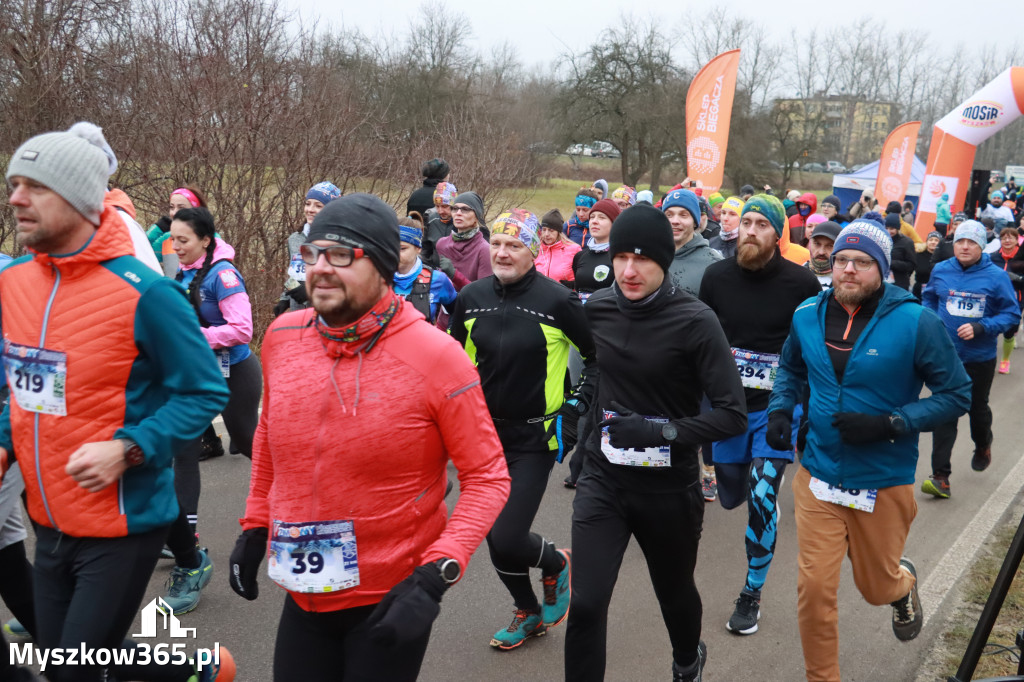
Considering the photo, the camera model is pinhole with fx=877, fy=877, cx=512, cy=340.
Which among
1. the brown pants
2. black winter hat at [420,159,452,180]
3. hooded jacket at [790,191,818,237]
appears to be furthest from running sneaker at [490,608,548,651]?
hooded jacket at [790,191,818,237]

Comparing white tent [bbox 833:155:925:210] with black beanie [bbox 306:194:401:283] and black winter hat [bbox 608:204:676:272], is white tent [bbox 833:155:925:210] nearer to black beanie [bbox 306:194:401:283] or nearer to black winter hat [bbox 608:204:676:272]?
black winter hat [bbox 608:204:676:272]

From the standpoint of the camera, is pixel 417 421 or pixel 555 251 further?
pixel 555 251

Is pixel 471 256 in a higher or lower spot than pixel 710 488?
→ higher

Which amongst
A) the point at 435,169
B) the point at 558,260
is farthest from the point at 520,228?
the point at 435,169

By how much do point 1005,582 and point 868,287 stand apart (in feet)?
4.34

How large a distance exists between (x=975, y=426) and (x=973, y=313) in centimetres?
102

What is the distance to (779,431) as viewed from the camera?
409cm

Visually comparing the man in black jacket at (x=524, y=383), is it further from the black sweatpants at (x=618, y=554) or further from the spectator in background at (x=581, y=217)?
the spectator in background at (x=581, y=217)

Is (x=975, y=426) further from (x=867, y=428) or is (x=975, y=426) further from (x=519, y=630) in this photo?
(x=519, y=630)

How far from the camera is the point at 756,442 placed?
502 cm

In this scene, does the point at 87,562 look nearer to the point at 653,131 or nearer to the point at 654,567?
the point at 654,567

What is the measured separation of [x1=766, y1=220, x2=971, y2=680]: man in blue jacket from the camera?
377cm

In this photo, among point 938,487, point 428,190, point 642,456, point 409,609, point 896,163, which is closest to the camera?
point 409,609

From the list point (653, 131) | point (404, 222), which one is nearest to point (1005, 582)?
point (404, 222)
